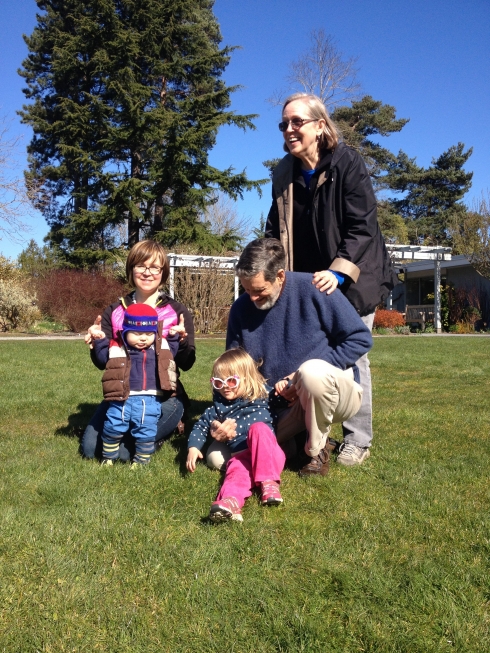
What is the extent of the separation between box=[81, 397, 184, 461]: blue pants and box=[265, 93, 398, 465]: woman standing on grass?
43.3 inches

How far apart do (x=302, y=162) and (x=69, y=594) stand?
268 cm

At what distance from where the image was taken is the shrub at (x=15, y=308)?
767 inches

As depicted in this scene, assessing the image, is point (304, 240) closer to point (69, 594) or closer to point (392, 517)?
point (392, 517)

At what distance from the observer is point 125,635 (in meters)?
1.80

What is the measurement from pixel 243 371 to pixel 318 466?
26.7 inches

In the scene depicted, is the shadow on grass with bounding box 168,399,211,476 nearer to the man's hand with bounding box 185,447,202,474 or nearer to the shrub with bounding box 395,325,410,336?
the man's hand with bounding box 185,447,202,474

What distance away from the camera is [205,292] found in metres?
18.3

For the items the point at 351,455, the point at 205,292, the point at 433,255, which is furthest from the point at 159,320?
the point at 433,255

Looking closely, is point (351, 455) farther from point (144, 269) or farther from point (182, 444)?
point (144, 269)

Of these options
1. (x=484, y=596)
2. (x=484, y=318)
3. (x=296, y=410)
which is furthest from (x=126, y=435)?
(x=484, y=318)

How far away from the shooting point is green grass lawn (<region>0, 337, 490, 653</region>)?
1.81m

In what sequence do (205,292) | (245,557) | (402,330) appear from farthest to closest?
(402,330)
(205,292)
(245,557)

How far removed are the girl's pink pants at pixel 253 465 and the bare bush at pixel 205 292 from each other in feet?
49.2

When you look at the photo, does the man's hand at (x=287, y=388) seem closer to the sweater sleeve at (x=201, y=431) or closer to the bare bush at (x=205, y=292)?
the sweater sleeve at (x=201, y=431)
